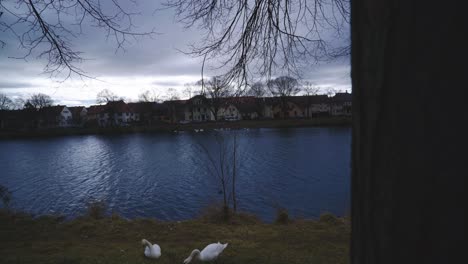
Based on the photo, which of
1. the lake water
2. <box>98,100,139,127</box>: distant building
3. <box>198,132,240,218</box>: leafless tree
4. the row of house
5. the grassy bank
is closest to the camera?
the grassy bank

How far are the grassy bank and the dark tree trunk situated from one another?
5551 mm

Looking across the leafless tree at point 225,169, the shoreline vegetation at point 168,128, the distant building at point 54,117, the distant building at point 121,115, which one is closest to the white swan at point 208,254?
the leafless tree at point 225,169

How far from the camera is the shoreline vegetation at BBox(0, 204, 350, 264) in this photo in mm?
5898

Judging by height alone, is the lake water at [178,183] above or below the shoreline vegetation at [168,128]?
below

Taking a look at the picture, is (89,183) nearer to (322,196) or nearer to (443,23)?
(322,196)

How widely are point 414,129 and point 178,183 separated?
18522 millimetres

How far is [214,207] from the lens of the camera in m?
10.5

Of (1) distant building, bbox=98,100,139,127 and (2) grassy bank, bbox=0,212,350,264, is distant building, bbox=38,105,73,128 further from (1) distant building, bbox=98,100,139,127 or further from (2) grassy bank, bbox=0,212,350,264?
(2) grassy bank, bbox=0,212,350,264

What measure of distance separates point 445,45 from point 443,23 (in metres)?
0.05

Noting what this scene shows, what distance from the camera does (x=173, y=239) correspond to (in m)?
7.68

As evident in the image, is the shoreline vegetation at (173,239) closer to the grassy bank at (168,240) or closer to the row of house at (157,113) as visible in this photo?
the grassy bank at (168,240)

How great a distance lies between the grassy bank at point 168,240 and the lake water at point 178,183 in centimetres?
355

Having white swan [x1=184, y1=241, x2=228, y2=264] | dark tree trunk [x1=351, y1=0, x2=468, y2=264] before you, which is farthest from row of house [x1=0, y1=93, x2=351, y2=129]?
dark tree trunk [x1=351, y1=0, x2=468, y2=264]

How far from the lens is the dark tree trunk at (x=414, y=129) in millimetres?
564
